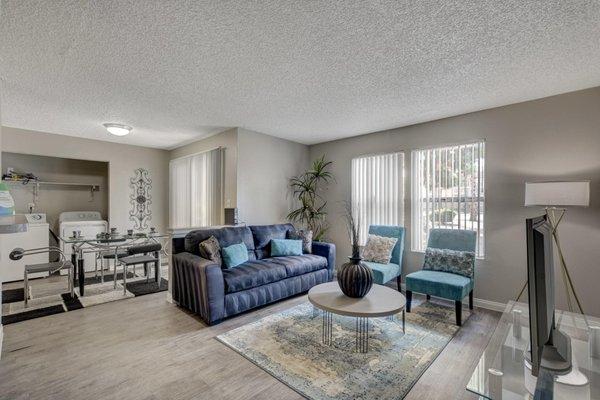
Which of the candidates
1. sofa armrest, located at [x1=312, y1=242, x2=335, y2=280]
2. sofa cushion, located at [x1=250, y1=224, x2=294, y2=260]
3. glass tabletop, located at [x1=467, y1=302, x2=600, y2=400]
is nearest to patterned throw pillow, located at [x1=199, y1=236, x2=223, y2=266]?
sofa cushion, located at [x1=250, y1=224, x2=294, y2=260]

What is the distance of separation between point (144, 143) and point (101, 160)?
0.86 meters

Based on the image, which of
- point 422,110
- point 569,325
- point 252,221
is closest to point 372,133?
point 422,110

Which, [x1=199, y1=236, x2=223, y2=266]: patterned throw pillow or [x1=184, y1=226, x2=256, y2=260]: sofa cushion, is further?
[x1=184, y1=226, x2=256, y2=260]: sofa cushion

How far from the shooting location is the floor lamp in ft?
8.34

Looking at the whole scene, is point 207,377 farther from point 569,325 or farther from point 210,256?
point 569,325

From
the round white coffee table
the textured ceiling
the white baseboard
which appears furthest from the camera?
the white baseboard

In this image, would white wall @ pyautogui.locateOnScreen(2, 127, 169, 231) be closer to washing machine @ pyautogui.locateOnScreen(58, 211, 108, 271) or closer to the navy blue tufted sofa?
washing machine @ pyautogui.locateOnScreen(58, 211, 108, 271)

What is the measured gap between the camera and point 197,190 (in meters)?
5.41

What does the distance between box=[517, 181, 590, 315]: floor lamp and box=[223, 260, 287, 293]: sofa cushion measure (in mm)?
2867

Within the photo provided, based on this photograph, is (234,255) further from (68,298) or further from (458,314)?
(458,314)

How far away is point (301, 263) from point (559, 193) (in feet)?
9.52

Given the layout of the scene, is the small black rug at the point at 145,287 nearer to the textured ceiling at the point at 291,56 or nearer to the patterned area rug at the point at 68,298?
the patterned area rug at the point at 68,298

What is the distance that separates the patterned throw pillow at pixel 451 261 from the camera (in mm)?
3287

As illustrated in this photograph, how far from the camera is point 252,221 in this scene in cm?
474
